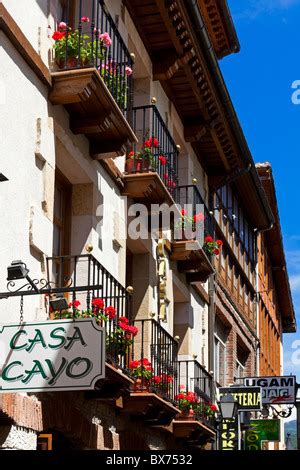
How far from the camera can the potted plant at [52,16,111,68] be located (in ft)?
42.9

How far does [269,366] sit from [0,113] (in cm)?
2870

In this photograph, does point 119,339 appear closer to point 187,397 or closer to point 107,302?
point 107,302

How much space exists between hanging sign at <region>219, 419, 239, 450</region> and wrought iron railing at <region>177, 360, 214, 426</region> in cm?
140

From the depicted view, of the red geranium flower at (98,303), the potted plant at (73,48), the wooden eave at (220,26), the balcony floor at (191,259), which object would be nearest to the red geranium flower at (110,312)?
Answer: the red geranium flower at (98,303)

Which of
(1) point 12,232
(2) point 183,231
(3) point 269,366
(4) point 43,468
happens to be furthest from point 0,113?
(3) point 269,366

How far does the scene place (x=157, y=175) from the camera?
Result: 16.2 m

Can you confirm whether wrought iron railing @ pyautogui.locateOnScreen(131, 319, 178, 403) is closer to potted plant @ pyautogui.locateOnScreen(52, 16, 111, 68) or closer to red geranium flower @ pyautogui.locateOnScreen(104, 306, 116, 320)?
red geranium flower @ pyautogui.locateOnScreen(104, 306, 116, 320)

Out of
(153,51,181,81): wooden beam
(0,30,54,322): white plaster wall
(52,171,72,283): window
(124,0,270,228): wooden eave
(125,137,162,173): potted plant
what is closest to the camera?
(0,30,54,322): white plaster wall

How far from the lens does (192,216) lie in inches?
789

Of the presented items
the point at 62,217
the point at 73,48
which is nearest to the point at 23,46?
the point at 73,48

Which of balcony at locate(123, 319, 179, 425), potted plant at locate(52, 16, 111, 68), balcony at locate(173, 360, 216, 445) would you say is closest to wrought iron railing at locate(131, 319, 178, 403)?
balcony at locate(123, 319, 179, 425)

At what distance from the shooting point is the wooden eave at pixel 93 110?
1283 cm

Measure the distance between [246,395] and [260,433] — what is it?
4.64 meters

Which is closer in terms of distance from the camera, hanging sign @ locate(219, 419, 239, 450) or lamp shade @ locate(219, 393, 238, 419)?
lamp shade @ locate(219, 393, 238, 419)
